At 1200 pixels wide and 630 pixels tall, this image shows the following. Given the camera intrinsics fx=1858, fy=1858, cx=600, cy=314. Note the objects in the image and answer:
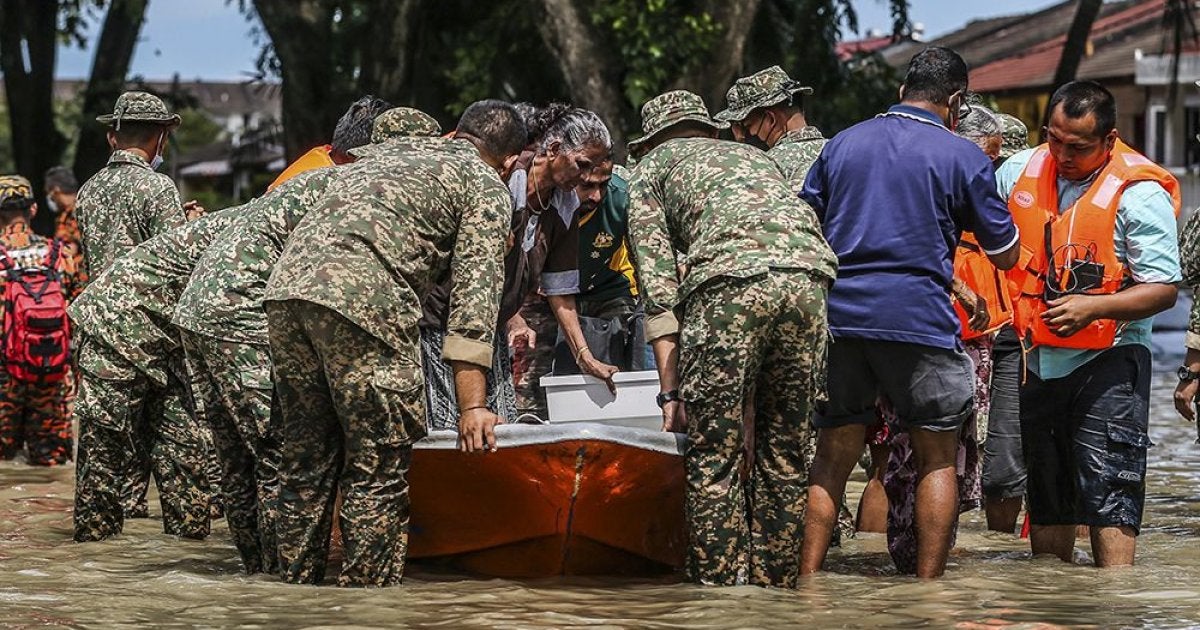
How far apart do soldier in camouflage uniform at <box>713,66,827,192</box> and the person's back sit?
4.34 feet

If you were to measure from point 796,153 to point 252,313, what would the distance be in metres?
2.72

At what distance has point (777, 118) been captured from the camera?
874 cm

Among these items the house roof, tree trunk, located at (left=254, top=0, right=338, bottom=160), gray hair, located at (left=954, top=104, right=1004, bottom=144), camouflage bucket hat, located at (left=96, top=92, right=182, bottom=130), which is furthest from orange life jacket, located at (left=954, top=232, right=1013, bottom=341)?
the house roof

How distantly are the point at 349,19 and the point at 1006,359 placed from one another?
1540 centimetres

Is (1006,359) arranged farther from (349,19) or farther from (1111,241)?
(349,19)

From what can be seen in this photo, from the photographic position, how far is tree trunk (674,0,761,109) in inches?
680

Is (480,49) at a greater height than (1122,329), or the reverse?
(480,49)

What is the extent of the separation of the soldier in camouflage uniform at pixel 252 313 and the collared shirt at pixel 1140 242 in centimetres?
261

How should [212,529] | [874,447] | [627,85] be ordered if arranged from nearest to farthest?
[874,447], [212,529], [627,85]

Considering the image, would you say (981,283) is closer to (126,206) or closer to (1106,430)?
(1106,430)

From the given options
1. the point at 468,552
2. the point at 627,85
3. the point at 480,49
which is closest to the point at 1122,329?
the point at 468,552

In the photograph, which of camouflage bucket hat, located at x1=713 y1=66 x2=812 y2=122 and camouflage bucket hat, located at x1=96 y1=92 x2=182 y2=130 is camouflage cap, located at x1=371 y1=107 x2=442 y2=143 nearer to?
camouflage bucket hat, located at x1=713 y1=66 x2=812 y2=122

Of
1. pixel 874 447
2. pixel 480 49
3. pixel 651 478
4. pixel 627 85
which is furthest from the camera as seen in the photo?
pixel 480 49

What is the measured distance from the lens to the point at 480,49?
2152 cm
